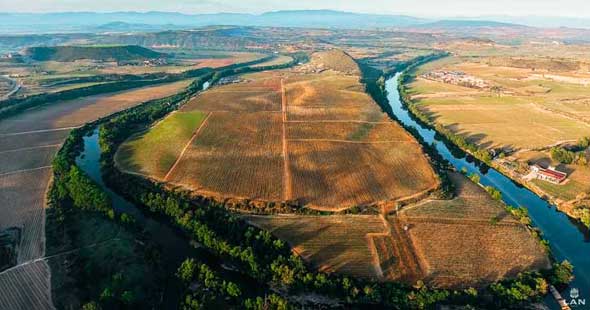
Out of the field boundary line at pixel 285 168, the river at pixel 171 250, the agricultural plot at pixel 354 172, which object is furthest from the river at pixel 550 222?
the field boundary line at pixel 285 168

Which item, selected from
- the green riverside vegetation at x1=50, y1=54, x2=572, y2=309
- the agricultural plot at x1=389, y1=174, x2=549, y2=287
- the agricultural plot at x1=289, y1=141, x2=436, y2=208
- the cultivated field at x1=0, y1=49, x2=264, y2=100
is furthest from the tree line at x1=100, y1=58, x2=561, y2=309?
the cultivated field at x1=0, y1=49, x2=264, y2=100

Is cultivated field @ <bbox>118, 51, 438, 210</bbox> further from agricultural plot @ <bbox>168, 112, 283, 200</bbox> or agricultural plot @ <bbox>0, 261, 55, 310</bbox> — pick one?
agricultural plot @ <bbox>0, 261, 55, 310</bbox>

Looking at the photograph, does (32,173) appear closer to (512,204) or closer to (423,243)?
(423,243)

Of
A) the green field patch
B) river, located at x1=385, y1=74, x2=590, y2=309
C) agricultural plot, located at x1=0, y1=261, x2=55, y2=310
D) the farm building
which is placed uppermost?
the green field patch

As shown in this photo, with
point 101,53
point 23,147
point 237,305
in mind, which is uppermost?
point 101,53

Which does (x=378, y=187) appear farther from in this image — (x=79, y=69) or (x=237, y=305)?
(x=79, y=69)

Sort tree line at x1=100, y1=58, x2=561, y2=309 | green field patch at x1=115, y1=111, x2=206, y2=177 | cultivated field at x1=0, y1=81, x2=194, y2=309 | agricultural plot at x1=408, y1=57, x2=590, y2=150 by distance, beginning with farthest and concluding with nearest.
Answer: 1. agricultural plot at x1=408, y1=57, x2=590, y2=150
2. green field patch at x1=115, y1=111, x2=206, y2=177
3. cultivated field at x1=0, y1=81, x2=194, y2=309
4. tree line at x1=100, y1=58, x2=561, y2=309

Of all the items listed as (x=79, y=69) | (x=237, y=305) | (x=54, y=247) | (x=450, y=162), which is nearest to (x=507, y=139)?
(x=450, y=162)
